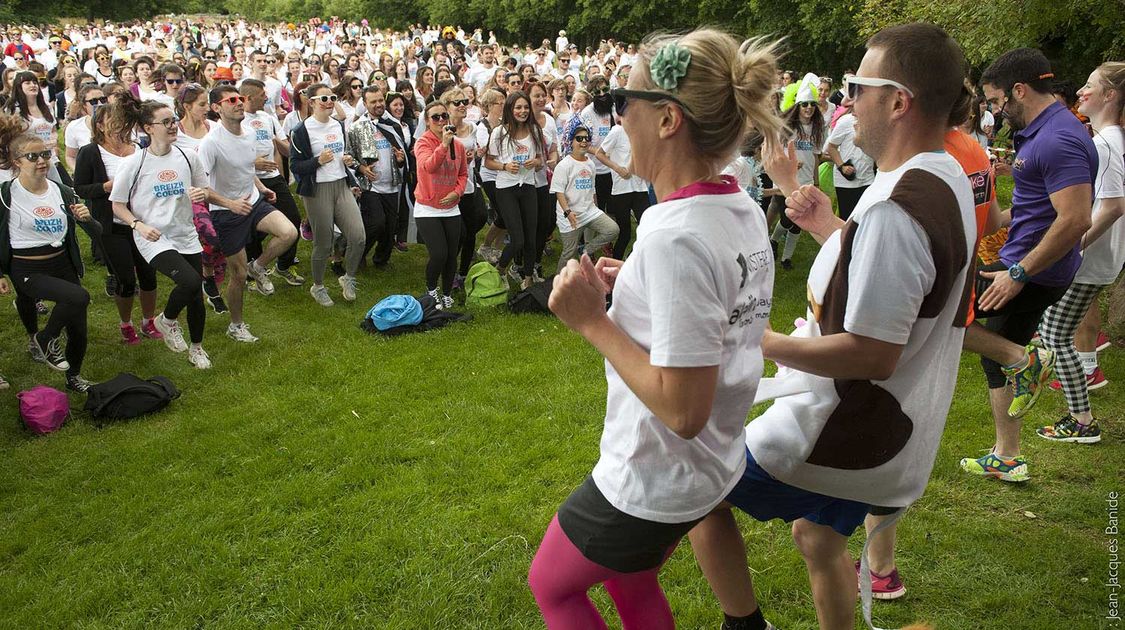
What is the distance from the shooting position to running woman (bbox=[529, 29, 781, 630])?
5.90 ft

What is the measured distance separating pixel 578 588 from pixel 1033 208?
136 inches

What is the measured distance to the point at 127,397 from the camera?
18.6ft

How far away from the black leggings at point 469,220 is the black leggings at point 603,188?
1604 mm

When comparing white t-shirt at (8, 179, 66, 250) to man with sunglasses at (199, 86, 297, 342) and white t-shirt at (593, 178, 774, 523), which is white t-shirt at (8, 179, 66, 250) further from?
white t-shirt at (593, 178, 774, 523)

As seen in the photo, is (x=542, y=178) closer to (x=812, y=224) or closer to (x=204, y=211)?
(x=204, y=211)

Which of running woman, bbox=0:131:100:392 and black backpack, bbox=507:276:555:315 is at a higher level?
running woman, bbox=0:131:100:392

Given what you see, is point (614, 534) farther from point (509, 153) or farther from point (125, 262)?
point (509, 153)

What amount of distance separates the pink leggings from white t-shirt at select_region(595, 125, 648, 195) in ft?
19.9

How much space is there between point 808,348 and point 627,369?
1.98ft

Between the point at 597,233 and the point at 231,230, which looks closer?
the point at 231,230

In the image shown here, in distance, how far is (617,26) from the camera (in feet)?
129

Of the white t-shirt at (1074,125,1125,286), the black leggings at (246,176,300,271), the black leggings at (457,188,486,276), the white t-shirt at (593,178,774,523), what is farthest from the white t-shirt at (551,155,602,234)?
the white t-shirt at (593,178,774,523)

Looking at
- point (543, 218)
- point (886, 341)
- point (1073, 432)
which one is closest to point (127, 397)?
point (543, 218)

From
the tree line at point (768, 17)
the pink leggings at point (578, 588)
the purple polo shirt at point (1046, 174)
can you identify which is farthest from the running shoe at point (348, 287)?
the pink leggings at point (578, 588)
